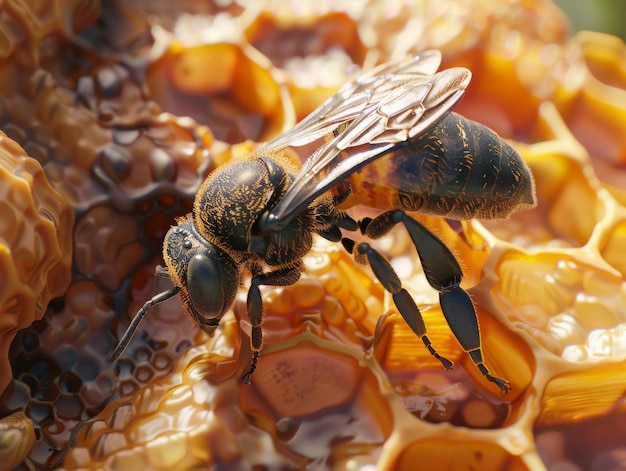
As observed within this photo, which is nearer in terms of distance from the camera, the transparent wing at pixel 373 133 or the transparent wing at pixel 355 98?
the transparent wing at pixel 373 133

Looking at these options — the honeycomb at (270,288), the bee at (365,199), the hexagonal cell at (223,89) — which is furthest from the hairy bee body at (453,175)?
the hexagonal cell at (223,89)

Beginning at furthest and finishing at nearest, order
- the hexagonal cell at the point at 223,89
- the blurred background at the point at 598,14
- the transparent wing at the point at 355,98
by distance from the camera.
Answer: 1. the blurred background at the point at 598,14
2. the hexagonal cell at the point at 223,89
3. the transparent wing at the point at 355,98

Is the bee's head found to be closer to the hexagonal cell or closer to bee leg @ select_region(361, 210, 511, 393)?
bee leg @ select_region(361, 210, 511, 393)

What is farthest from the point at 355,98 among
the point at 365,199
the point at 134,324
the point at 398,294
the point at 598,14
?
the point at 598,14

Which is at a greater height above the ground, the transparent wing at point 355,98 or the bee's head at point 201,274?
the transparent wing at point 355,98

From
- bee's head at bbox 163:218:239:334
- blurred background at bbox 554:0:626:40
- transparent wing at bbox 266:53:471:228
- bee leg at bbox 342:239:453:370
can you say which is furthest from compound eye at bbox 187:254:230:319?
blurred background at bbox 554:0:626:40

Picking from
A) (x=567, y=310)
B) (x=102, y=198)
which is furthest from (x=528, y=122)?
(x=102, y=198)

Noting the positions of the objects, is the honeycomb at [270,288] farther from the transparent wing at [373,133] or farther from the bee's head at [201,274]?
the transparent wing at [373,133]

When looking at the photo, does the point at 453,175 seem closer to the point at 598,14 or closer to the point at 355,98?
the point at 355,98
